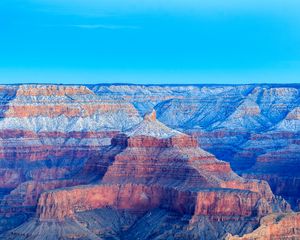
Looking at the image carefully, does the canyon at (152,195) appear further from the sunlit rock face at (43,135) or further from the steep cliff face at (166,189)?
the sunlit rock face at (43,135)

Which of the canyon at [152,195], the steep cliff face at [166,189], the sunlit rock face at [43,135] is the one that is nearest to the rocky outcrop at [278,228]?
the canyon at [152,195]

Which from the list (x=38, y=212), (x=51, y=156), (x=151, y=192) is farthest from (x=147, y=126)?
(x=51, y=156)

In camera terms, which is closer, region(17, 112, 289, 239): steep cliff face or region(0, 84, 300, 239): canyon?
region(0, 84, 300, 239): canyon

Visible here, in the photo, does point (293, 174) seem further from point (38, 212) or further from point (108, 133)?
point (38, 212)

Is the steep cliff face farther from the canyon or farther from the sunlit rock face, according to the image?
the sunlit rock face

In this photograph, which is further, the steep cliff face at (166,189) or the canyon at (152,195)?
the steep cliff face at (166,189)

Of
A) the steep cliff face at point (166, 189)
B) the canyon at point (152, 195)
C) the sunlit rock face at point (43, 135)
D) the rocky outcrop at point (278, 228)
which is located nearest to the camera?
the rocky outcrop at point (278, 228)

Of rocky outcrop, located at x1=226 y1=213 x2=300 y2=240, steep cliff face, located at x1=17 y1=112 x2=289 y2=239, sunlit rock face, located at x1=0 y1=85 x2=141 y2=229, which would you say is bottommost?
rocky outcrop, located at x1=226 y1=213 x2=300 y2=240

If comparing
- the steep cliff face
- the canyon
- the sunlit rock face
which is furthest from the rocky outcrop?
the sunlit rock face

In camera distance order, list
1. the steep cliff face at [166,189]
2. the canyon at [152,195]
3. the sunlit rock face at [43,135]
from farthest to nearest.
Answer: the sunlit rock face at [43,135] < the steep cliff face at [166,189] < the canyon at [152,195]

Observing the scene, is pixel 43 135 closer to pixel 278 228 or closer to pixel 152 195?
pixel 152 195

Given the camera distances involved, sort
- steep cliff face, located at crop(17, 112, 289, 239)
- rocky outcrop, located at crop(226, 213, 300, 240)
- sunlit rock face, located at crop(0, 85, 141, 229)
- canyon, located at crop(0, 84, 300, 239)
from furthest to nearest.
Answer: sunlit rock face, located at crop(0, 85, 141, 229) < steep cliff face, located at crop(17, 112, 289, 239) < canyon, located at crop(0, 84, 300, 239) < rocky outcrop, located at crop(226, 213, 300, 240)

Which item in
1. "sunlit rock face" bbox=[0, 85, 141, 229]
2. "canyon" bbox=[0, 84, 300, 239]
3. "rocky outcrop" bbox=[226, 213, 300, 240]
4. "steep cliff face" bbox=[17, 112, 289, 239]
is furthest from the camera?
"sunlit rock face" bbox=[0, 85, 141, 229]
